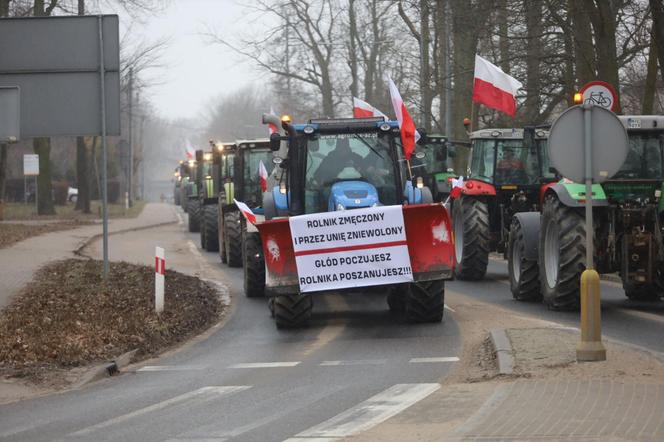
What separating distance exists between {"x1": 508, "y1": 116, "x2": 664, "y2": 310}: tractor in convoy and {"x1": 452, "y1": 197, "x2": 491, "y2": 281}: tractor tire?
416 centimetres

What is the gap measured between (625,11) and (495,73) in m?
5.58

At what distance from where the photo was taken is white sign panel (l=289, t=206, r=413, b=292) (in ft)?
48.0

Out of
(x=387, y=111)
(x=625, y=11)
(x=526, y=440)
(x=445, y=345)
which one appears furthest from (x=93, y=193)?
(x=526, y=440)

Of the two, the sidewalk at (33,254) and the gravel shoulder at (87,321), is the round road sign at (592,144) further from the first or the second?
the sidewalk at (33,254)

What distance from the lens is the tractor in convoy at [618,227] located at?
50.9 feet

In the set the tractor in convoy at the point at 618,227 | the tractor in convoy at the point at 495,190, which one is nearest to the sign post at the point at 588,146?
the tractor in convoy at the point at 618,227

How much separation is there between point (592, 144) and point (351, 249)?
4480 mm

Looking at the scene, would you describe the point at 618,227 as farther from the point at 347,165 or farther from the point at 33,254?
the point at 33,254

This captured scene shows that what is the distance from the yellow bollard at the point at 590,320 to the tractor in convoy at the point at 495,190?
10732 mm

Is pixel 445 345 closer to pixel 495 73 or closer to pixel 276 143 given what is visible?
pixel 276 143

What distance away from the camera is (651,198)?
15867mm

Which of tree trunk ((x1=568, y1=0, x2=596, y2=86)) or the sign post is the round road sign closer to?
the sign post

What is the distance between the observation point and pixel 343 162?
16.3 metres

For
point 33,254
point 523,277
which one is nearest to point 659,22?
point 523,277
